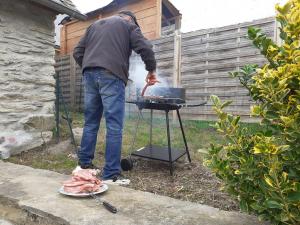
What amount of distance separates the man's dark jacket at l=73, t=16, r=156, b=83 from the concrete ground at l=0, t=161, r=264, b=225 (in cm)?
111

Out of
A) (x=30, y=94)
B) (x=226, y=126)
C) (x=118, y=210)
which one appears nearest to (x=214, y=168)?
(x=226, y=126)

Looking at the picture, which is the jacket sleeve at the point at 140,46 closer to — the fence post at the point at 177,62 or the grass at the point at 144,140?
the grass at the point at 144,140

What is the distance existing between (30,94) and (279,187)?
3856 mm

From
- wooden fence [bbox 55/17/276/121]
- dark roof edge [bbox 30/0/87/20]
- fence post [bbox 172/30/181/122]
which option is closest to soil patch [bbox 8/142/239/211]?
dark roof edge [bbox 30/0/87/20]

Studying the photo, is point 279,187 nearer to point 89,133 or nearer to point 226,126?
point 226,126

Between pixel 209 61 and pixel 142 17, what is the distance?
3.81m

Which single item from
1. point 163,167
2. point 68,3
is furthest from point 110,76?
point 68,3

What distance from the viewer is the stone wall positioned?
4.23 metres

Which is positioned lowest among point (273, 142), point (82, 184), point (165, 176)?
point (165, 176)

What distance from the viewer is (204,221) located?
204 centimetres

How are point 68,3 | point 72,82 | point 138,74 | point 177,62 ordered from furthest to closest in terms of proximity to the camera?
point 72,82, point 177,62, point 138,74, point 68,3

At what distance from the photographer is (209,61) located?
6703mm

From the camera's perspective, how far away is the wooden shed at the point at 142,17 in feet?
30.7

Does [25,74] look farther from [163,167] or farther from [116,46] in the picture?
[163,167]
